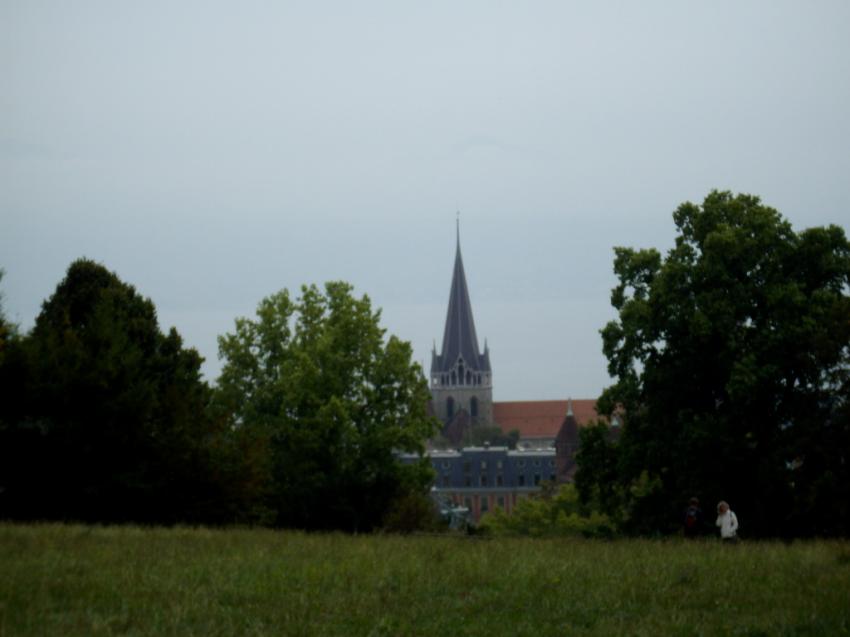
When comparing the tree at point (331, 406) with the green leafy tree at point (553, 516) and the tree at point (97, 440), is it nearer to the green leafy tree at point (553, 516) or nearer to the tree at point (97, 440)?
the tree at point (97, 440)

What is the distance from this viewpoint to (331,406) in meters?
54.5

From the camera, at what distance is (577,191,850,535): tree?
3738 cm

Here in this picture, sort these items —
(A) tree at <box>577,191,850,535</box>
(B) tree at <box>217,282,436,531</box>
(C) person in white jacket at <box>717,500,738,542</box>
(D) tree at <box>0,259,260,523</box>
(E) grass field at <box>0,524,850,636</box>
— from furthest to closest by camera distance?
1. (B) tree at <box>217,282,436,531</box>
2. (A) tree at <box>577,191,850,535</box>
3. (D) tree at <box>0,259,260,523</box>
4. (C) person in white jacket at <box>717,500,738,542</box>
5. (E) grass field at <box>0,524,850,636</box>

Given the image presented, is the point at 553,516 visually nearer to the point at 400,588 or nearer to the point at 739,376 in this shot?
the point at 739,376

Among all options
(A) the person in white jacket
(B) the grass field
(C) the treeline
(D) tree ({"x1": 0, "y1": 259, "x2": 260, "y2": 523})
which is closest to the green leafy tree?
(C) the treeline

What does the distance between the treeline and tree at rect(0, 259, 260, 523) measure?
40 mm

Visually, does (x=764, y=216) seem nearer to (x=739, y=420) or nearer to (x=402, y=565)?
(x=739, y=420)

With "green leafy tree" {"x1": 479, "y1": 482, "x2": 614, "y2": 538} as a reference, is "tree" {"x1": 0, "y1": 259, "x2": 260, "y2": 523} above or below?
above

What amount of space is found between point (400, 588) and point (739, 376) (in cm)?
2548

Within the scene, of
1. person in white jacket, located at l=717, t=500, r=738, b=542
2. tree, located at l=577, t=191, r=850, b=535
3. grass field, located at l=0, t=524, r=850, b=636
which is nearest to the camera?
grass field, located at l=0, t=524, r=850, b=636

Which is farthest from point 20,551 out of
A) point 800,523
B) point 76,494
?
point 800,523

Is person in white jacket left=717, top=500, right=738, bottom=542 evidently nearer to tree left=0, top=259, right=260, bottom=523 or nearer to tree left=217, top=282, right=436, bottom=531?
tree left=0, top=259, right=260, bottom=523

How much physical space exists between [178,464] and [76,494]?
10.2 ft

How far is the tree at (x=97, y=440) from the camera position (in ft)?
106
